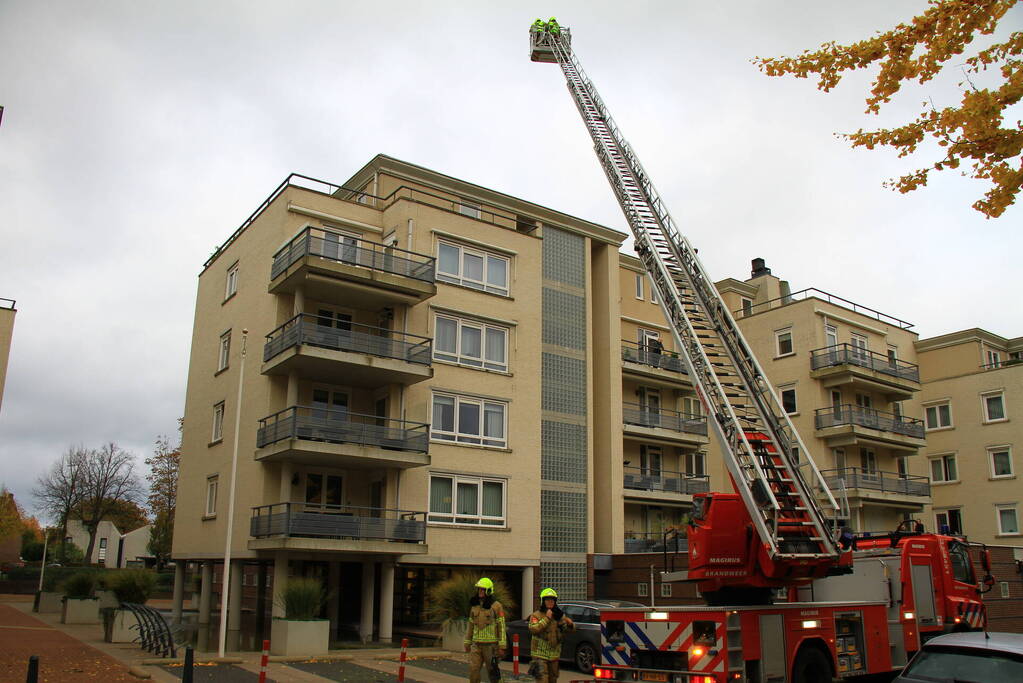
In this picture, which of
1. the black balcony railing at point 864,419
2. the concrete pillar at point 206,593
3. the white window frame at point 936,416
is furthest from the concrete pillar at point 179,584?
the white window frame at point 936,416

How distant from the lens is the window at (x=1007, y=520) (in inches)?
1623

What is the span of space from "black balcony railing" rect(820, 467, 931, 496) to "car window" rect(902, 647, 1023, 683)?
100 ft

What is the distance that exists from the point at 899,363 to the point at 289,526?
115 ft

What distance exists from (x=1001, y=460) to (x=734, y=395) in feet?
113

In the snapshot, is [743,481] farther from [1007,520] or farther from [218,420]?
[1007,520]

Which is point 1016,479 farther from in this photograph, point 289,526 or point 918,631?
point 289,526

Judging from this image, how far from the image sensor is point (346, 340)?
2598cm

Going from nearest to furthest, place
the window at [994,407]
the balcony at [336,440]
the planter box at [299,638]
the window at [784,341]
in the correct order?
the planter box at [299,638]
the balcony at [336,440]
the window at [994,407]
the window at [784,341]

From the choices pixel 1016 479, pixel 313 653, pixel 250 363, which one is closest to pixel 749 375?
pixel 313 653

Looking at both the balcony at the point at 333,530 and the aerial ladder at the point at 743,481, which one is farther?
the balcony at the point at 333,530

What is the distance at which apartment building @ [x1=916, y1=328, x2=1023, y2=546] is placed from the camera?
138 feet

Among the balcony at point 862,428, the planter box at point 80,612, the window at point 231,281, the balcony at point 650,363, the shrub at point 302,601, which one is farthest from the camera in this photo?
the balcony at point 862,428

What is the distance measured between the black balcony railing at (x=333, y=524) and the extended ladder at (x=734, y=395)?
38.5 feet

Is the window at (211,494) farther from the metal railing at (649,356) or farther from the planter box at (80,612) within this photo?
the metal railing at (649,356)
